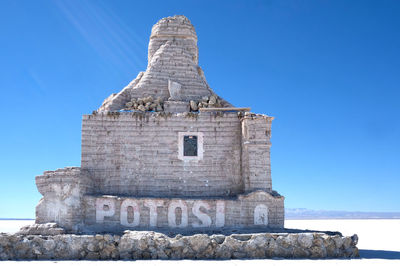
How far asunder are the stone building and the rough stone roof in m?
0.42

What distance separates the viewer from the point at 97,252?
1470 centimetres

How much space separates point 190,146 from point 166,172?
1.58m

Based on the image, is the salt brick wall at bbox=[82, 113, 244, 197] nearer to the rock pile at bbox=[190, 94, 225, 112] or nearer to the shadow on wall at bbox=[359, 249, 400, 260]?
the rock pile at bbox=[190, 94, 225, 112]

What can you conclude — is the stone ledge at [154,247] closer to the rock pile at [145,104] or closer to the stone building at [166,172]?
the stone building at [166,172]

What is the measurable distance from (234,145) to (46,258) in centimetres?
897

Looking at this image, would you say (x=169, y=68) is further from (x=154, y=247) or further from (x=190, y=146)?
(x=154, y=247)

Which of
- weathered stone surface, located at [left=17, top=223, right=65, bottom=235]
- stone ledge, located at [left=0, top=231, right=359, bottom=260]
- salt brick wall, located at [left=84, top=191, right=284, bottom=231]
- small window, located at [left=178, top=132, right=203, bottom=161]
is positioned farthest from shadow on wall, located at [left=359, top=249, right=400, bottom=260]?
weathered stone surface, located at [left=17, top=223, right=65, bottom=235]

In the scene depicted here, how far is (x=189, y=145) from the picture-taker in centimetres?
1848

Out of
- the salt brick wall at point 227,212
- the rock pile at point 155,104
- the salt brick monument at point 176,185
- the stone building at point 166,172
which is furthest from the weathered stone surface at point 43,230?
the rock pile at point 155,104

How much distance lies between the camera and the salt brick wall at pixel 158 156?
18141 millimetres

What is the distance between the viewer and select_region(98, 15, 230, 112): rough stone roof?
20659 mm

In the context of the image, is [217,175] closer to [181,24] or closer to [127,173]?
[127,173]

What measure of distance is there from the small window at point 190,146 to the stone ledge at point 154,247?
436 centimetres

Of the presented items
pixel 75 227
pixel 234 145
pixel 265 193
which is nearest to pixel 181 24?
pixel 234 145
